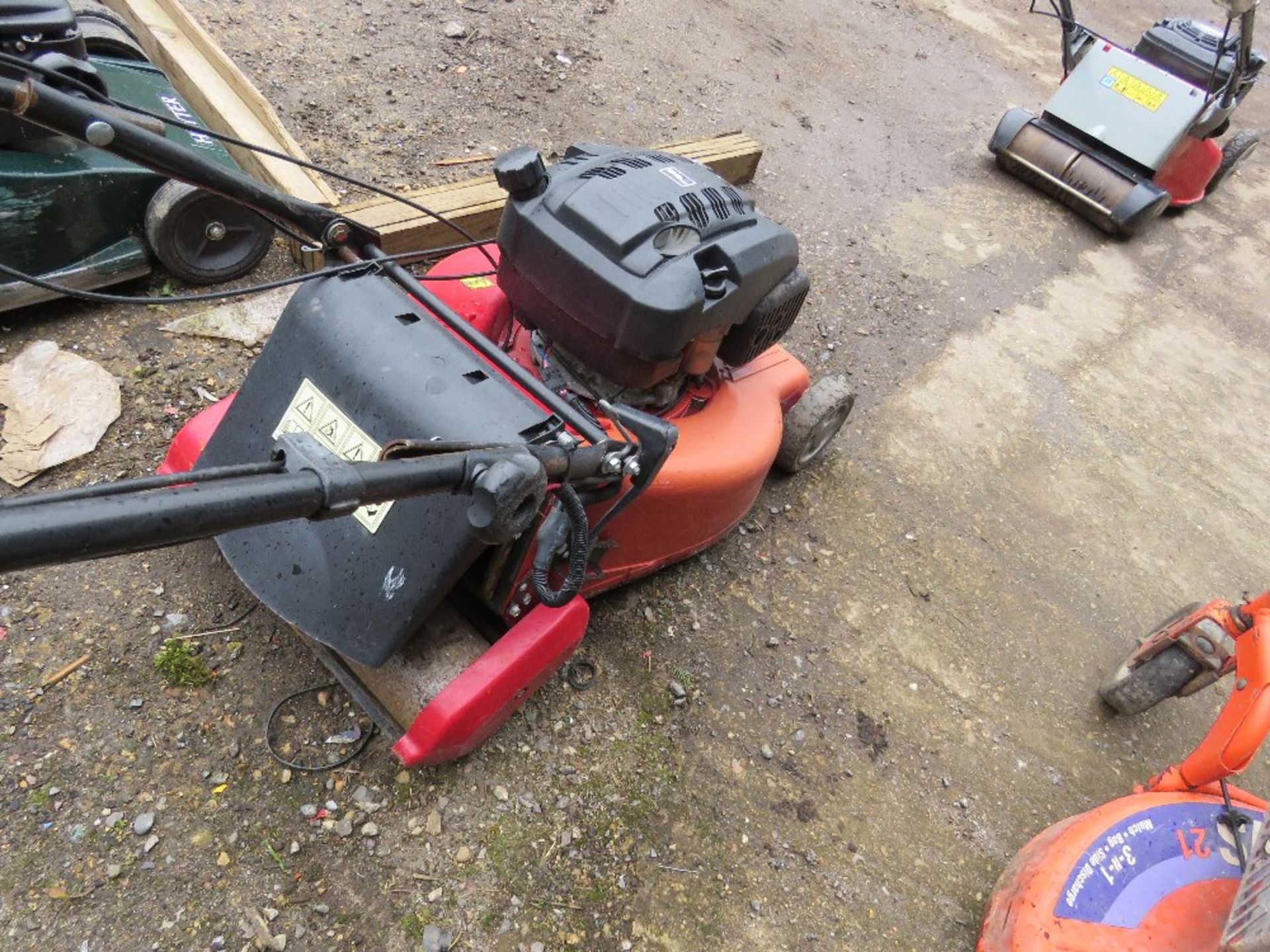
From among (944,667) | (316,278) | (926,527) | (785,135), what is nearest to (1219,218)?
(785,135)

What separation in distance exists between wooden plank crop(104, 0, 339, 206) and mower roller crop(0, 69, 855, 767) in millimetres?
1163

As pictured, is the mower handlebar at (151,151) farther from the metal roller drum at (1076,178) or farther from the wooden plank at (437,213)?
the metal roller drum at (1076,178)

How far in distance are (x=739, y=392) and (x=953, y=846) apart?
127 centimetres

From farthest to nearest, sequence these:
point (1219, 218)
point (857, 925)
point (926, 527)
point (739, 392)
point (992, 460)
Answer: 1. point (1219, 218)
2. point (992, 460)
3. point (926, 527)
4. point (739, 392)
5. point (857, 925)

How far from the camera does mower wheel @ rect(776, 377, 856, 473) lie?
2.80m

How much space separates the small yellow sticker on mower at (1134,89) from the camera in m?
4.53

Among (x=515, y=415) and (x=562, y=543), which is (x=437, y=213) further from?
(x=562, y=543)

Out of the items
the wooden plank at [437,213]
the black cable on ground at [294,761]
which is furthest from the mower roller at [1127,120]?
the black cable on ground at [294,761]

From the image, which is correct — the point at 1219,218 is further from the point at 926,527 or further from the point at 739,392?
the point at 739,392

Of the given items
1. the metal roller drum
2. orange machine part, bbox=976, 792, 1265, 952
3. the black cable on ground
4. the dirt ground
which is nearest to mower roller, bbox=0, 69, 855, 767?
the black cable on ground

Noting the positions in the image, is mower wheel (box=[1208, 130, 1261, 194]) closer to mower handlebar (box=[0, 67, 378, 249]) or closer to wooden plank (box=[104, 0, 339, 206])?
wooden plank (box=[104, 0, 339, 206])

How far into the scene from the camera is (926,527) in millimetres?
3049

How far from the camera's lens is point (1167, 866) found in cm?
177

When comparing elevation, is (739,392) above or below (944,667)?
above
